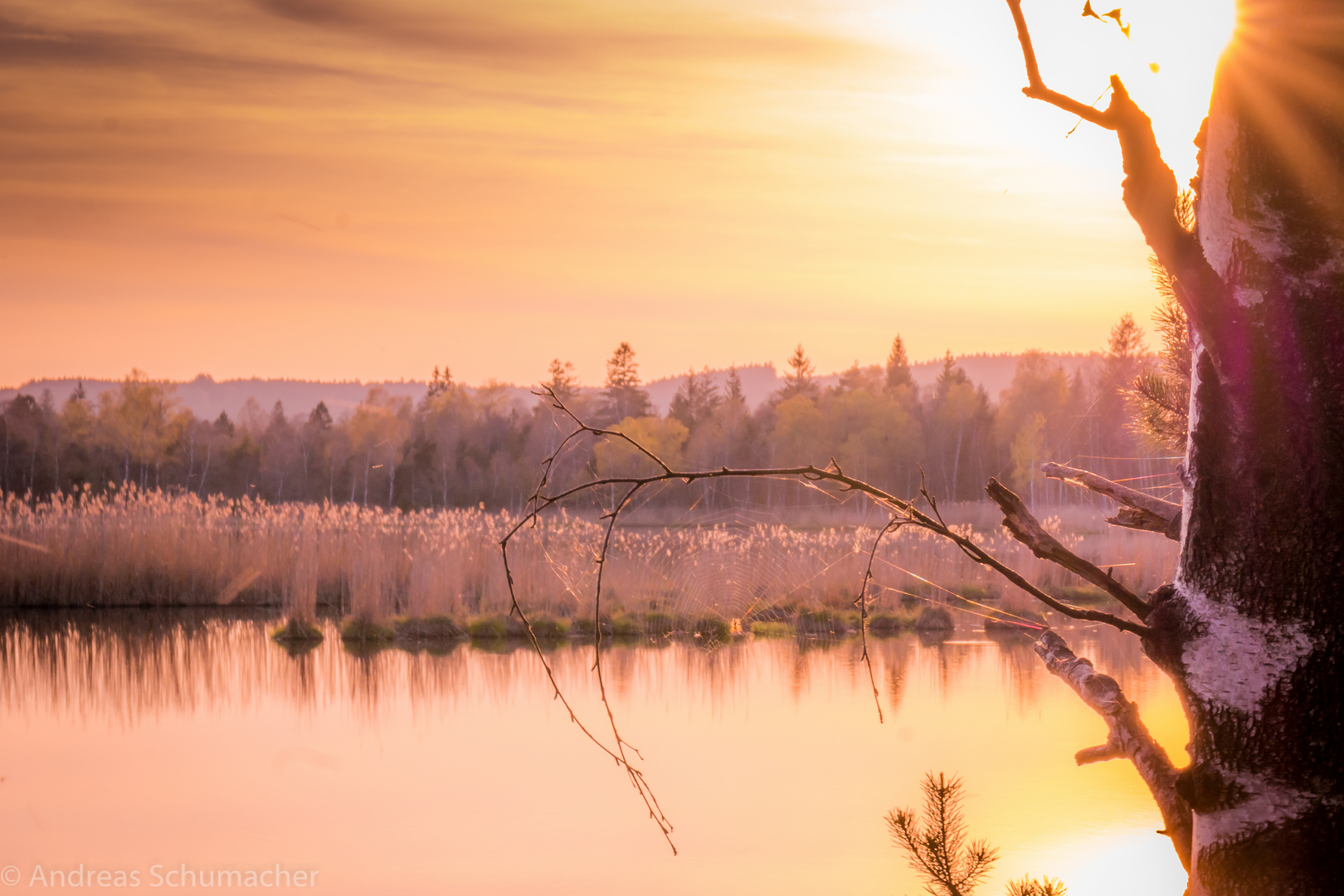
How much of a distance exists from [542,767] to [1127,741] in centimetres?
680

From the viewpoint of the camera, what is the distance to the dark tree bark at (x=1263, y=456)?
3.49 feet

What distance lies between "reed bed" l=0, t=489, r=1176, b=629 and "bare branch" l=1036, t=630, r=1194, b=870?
1122cm

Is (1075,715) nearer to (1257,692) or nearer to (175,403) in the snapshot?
(1257,692)

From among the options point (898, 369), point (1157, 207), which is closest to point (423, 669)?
point (1157, 207)

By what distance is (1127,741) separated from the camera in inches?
53.1

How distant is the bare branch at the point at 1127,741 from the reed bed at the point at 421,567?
11218 mm

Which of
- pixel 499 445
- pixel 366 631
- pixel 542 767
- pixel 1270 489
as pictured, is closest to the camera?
pixel 1270 489

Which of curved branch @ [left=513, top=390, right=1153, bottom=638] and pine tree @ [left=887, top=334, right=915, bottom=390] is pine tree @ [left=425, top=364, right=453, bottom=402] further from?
curved branch @ [left=513, top=390, right=1153, bottom=638]

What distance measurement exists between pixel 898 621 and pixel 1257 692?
12.4 meters

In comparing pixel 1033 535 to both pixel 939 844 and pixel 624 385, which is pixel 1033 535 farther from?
pixel 624 385

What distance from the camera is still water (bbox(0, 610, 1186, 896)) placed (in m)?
5.93

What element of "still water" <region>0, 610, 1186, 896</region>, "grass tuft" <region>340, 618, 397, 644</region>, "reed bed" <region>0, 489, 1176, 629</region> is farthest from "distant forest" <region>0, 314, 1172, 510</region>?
"still water" <region>0, 610, 1186, 896</region>

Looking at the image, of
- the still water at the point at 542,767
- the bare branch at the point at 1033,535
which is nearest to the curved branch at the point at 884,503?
the bare branch at the point at 1033,535

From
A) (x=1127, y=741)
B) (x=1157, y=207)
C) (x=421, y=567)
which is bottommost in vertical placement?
(x=421, y=567)
